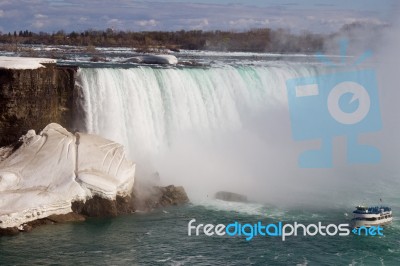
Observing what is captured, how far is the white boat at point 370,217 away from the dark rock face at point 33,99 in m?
9.36

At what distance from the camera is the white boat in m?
19.6

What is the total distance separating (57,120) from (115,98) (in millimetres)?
2287

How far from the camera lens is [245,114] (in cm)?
3042

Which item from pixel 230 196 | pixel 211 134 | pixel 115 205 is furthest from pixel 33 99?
pixel 211 134

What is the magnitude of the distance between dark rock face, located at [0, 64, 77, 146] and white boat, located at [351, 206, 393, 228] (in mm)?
9359

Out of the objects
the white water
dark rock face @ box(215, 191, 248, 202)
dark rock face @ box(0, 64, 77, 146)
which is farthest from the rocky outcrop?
dark rock face @ box(0, 64, 77, 146)

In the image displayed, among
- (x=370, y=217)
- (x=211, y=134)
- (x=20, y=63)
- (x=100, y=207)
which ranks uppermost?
(x=20, y=63)

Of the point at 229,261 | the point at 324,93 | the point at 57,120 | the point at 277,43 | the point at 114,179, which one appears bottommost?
the point at 229,261

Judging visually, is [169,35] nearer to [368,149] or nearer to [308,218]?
[368,149]

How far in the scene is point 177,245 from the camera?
17875 millimetres

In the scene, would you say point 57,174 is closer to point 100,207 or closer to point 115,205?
point 100,207

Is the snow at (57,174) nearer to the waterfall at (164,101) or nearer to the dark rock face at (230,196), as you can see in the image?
the waterfall at (164,101)

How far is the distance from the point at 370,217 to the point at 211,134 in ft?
31.6

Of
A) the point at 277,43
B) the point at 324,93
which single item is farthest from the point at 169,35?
the point at 324,93
